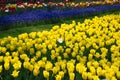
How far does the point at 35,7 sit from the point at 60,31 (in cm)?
693

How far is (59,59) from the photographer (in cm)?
671


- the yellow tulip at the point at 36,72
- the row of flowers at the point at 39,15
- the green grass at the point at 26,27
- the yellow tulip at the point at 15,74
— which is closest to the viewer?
the yellow tulip at the point at 15,74

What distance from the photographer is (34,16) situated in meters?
13.1

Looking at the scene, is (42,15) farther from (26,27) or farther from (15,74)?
(15,74)

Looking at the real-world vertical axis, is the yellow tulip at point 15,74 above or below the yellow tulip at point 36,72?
above

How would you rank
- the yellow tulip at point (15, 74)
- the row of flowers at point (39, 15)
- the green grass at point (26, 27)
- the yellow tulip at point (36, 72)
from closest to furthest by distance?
the yellow tulip at point (15, 74)
the yellow tulip at point (36, 72)
the green grass at point (26, 27)
the row of flowers at point (39, 15)

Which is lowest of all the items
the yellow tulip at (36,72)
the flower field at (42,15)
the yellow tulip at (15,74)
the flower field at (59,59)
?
the flower field at (42,15)

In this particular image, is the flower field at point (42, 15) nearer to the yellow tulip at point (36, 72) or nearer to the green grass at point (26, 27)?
the green grass at point (26, 27)

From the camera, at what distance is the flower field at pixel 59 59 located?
587cm

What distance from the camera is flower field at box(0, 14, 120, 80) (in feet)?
19.2

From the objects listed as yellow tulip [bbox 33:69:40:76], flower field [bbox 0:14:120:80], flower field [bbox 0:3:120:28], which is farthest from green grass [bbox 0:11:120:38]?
yellow tulip [bbox 33:69:40:76]

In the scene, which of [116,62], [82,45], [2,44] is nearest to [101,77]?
[116,62]

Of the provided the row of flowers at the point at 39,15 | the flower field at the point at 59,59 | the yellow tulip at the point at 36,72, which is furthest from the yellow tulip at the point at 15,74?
the row of flowers at the point at 39,15

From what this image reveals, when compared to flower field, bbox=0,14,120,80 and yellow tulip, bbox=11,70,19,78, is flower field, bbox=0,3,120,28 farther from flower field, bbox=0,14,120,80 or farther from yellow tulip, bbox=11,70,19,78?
yellow tulip, bbox=11,70,19,78
